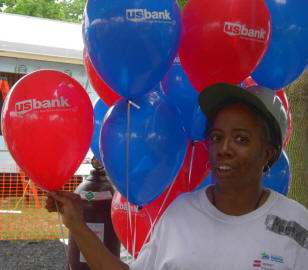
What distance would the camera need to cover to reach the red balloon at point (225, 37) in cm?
163

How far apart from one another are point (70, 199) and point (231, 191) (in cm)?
65

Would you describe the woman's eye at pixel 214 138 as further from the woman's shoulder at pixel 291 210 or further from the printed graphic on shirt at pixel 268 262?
the printed graphic on shirt at pixel 268 262

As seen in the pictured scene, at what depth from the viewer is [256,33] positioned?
5.42 feet

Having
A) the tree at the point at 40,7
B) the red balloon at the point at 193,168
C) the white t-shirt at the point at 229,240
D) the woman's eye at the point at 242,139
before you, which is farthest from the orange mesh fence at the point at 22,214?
the tree at the point at 40,7

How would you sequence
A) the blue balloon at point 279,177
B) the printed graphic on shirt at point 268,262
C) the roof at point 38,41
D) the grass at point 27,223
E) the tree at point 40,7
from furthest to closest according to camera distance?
the tree at point 40,7 < the roof at point 38,41 < the grass at point 27,223 < the blue balloon at point 279,177 < the printed graphic on shirt at point 268,262

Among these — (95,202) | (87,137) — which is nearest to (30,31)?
(95,202)

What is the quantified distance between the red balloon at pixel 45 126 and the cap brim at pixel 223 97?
628 millimetres

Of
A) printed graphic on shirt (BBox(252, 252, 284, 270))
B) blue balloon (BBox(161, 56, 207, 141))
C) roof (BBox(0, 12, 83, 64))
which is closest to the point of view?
printed graphic on shirt (BBox(252, 252, 284, 270))

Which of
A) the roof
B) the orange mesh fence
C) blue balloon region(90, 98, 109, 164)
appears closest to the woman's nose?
blue balloon region(90, 98, 109, 164)

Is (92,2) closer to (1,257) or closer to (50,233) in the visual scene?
(1,257)

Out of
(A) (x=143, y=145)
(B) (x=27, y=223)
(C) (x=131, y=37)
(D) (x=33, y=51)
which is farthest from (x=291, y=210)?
(D) (x=33, y=51)

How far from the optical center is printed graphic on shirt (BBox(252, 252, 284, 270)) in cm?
128

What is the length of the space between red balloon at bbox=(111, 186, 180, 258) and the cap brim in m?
0.67

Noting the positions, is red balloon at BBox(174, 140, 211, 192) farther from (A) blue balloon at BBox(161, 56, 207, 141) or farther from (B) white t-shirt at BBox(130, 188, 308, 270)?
(B) white t-shirt at BBox(130, 188, 308, 270)
